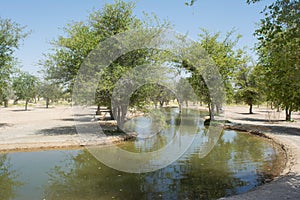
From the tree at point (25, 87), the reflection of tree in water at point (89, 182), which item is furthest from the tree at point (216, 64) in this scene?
the tree at point (25, 87)

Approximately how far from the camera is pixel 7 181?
9.68 metres

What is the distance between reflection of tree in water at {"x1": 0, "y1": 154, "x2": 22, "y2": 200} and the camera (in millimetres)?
8400

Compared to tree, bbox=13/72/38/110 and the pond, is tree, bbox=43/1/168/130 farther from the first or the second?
tree, bbox=13/72/38/110

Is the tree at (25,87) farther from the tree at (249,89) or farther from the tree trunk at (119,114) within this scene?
the tree at (249,89)

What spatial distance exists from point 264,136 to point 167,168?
38.3 feet

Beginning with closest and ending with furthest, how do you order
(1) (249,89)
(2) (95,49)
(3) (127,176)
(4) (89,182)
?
(4) (89,182) < (3) (127,176) < (2) (95,49) < (1) (249,89)

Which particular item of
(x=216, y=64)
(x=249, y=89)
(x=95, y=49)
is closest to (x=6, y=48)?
(x=95, y=49)

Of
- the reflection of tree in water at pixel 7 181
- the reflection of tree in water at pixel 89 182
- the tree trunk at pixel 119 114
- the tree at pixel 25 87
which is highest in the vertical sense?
the tree at pixel 25 87

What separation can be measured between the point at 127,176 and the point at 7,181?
15.4 feet

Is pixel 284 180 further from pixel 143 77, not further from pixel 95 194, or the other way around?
pixel 143 77

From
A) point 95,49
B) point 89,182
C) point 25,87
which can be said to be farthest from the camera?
point 25,87

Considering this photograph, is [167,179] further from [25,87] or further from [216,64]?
[25,87]

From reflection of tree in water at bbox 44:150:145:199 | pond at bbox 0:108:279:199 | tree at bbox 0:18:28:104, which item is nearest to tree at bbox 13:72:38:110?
tree at bbox 0:18:28:104

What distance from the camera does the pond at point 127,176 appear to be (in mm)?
8273
